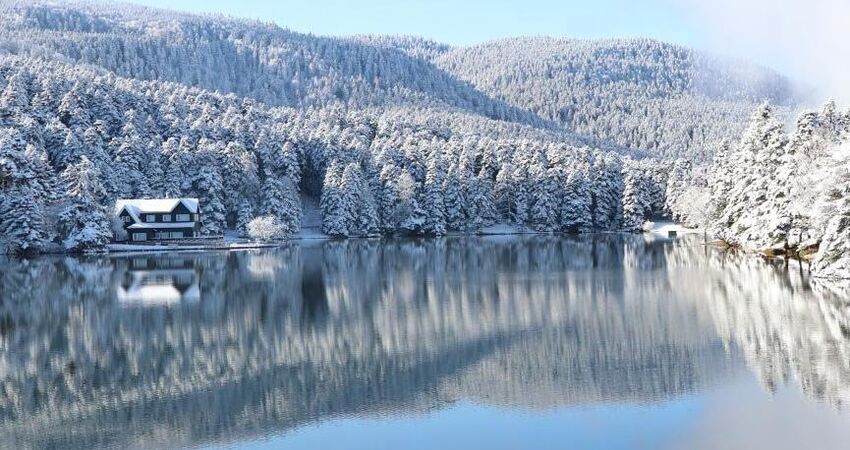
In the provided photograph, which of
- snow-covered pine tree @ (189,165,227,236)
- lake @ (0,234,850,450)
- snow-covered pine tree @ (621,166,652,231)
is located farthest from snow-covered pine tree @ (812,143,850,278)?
snow-covered pine tree @ (621,166,652,231)

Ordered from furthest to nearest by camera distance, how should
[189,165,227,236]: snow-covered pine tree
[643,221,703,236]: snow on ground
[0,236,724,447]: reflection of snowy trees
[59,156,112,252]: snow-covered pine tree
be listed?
[643,221,703,236]: snow on ground, [189,165,227,236]: snow-covered pine tree, [59,156,112,252]: snow-covered pine tree, [0,236,724,447]: reflection of snowy trees

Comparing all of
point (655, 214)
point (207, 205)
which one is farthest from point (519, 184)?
point (207, 205)

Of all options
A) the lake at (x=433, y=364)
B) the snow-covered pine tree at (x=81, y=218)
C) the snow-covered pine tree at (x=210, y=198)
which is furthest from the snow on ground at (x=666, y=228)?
the snow-covered pine tree at (x=81, y=218)

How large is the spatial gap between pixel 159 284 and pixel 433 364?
2716 cm

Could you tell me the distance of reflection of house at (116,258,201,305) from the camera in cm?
3862

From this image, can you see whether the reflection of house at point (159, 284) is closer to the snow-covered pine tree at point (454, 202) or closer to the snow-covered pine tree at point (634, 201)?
the snow-covered pine tree at point (454, 202)

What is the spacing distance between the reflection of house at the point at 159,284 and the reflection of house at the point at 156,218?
20923mm

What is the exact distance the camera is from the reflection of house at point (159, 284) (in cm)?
3862

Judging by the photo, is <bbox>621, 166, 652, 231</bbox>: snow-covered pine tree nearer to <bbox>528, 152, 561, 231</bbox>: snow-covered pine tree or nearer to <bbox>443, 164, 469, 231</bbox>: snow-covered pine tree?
<bbox>528, 152, 561, 231</bbox>: snow-covered pine tree

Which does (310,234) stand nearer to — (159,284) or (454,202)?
(454,202)

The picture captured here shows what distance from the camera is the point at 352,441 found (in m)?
16.5

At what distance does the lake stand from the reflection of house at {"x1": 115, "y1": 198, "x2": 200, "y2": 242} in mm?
40104

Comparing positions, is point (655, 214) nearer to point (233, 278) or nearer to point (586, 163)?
point (586, 163)

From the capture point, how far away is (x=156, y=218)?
83938 millimetres
